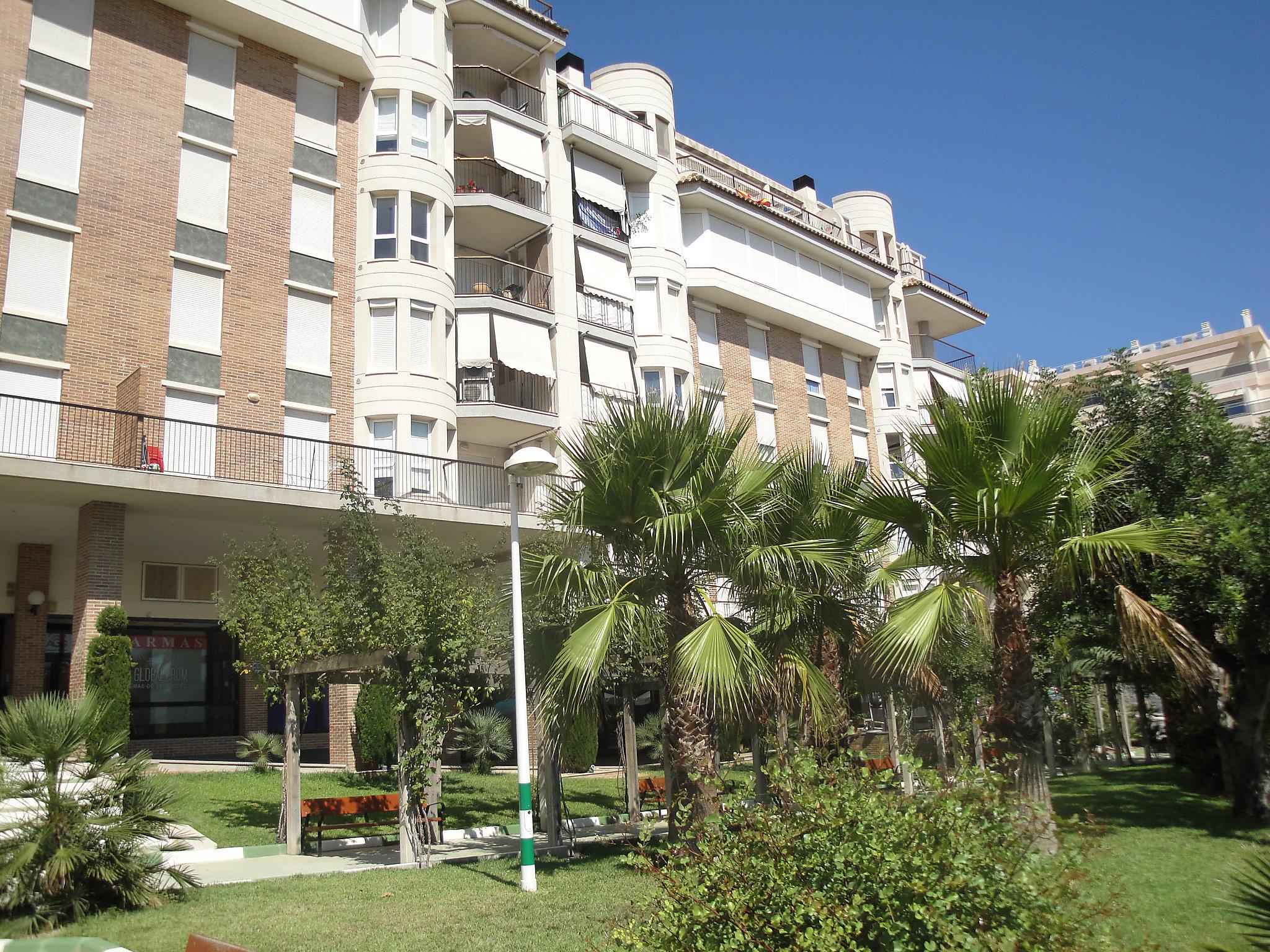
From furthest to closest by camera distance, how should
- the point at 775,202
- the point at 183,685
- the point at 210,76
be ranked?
the point at 775,202, the point at 183,685, the point at 210,76

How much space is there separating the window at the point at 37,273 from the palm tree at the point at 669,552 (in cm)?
1287

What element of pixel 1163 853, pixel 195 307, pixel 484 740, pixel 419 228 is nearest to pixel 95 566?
pixel 195 307

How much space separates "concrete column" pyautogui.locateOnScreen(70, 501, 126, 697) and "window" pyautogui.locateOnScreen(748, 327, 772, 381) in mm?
22227

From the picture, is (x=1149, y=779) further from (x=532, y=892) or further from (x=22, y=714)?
(x=22, y=714)

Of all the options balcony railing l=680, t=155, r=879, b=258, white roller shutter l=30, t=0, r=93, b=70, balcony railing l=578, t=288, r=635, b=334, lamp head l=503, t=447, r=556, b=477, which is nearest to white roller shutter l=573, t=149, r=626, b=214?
balcony railing l=578, t=288, r=635, b=334

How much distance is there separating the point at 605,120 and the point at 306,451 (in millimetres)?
15440

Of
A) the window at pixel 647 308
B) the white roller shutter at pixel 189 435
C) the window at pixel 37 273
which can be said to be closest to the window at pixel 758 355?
the window at pixel 647 308

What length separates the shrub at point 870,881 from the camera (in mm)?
4980

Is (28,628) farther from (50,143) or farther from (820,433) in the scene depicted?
(820,433)

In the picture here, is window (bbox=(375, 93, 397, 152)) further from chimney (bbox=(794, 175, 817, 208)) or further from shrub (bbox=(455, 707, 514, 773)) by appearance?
chimney (bbox=(794, 175, 817, 208))

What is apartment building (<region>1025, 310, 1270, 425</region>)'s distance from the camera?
63.0 m

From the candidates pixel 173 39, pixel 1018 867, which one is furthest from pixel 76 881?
pixel 173 39

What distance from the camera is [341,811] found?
50.8 feet

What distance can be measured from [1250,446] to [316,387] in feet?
62.0
